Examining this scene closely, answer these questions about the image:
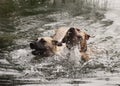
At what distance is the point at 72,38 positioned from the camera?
983 cm

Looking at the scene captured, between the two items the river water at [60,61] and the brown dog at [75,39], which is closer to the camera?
the river water at [60,61]

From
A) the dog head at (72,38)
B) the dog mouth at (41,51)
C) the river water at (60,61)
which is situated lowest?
the river water at (60,61)

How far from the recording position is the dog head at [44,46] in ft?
31.9

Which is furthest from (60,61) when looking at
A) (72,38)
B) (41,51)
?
(72,38)

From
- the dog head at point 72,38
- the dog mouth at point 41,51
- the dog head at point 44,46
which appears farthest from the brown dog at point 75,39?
the dog mouth at point 41,51

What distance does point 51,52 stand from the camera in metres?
9.90

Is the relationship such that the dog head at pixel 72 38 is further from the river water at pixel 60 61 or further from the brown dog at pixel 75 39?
the river water at pixel 60 61

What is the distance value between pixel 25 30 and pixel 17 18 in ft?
4.01

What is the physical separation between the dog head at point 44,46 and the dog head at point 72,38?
0.23 m

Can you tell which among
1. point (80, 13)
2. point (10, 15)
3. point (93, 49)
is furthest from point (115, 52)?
point (10, 15)

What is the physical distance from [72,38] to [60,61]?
24.3 inches

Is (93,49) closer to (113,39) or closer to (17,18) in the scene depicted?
(113,39)

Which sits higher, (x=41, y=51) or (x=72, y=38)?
(x=72, y=38)

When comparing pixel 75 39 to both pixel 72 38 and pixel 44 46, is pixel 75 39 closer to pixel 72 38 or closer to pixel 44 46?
pixel 72 38
